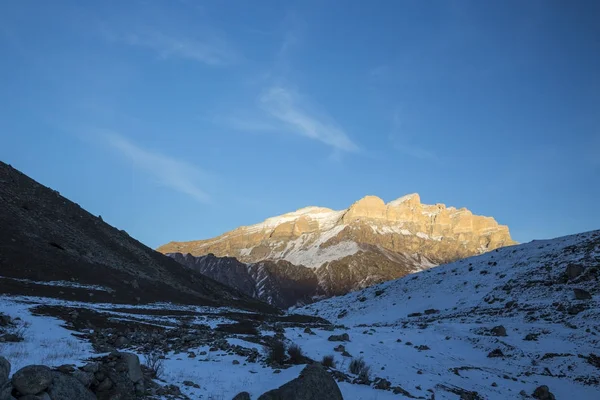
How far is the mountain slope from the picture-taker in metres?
43.2

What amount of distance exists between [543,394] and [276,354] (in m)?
14.0

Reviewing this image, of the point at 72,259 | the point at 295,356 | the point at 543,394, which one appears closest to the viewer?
the point at 543,394

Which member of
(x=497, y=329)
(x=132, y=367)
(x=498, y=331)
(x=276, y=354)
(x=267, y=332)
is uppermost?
(x=497, y=329)

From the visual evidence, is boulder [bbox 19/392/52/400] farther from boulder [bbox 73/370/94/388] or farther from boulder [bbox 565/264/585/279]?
boulder [bbox 565/264/585/279]

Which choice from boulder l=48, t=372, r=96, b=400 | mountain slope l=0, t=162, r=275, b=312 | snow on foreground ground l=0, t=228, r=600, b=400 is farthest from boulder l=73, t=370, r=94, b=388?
mountain slope l=0, t=162, r=275, b=312

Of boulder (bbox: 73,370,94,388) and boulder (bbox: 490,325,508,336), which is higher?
boulder (bbox: 490,325,508,336)

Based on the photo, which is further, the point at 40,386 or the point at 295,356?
the point at 295,356

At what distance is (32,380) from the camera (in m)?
8.60

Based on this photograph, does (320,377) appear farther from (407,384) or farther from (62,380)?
(407,384)

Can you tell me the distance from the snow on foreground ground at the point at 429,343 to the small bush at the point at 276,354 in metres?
0.82

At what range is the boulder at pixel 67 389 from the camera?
8875 millimetres

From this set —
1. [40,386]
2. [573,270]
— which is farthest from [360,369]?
[573,270]

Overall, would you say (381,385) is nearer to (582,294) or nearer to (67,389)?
(67,389)

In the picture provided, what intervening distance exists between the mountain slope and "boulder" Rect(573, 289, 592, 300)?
46124mm
